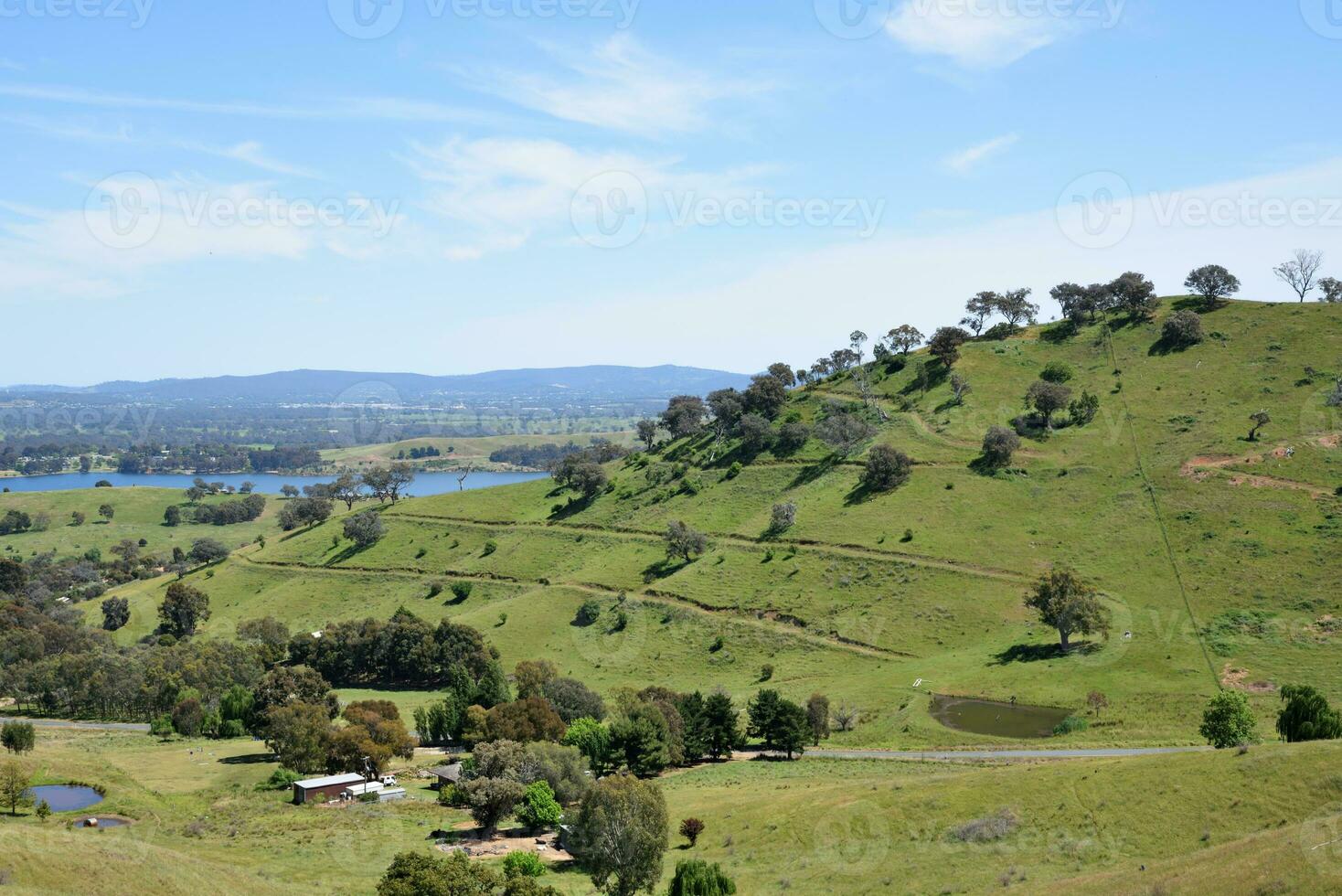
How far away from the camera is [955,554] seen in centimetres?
9875

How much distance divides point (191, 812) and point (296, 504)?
114271mm

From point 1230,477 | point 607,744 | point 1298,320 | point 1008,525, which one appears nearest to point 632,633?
point 607,744

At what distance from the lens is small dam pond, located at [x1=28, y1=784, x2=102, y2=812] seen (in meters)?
55.6

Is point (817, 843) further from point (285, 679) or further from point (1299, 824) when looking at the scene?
point (285, 679)

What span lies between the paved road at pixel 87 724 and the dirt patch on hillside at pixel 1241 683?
3752 inches

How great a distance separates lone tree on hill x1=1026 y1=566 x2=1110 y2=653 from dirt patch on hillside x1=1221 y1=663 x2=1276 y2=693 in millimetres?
9871

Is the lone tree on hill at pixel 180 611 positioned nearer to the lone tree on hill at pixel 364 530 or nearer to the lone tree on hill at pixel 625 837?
the lone tree on hill at pixel 364 530

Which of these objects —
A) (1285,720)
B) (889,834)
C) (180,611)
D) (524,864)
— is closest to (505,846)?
(524,864)

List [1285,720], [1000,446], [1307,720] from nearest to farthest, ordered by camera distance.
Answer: [1307,720] < [1285,720] < [1000,446]

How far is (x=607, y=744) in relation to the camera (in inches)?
2638

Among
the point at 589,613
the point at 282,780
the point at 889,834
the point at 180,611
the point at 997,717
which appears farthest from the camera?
the point at 180,611

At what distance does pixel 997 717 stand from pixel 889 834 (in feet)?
93.2

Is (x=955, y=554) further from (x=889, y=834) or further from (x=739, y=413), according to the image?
(x=889, y=834)

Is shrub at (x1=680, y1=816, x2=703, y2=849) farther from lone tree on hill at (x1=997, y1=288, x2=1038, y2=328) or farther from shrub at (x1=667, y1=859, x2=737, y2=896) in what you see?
lone tree on hill at (x1=997, y1=288, x2=1038, y2=328)
